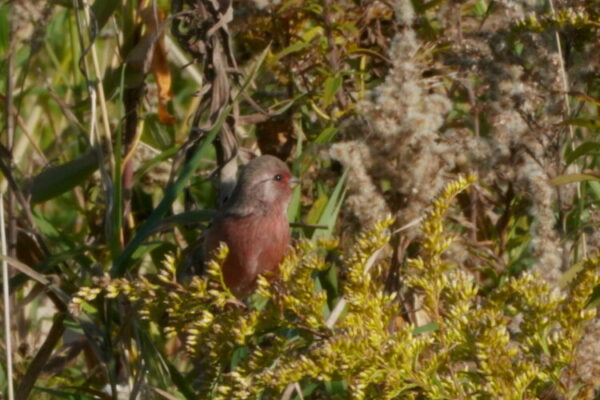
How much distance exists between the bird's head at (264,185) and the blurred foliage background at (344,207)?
2.2 inches

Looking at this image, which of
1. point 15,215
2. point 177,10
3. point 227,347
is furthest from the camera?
point 15,215

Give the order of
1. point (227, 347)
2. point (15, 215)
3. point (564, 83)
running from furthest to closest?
1. point (15, 215)
2. point (564, 83)
3. point (227, 347)

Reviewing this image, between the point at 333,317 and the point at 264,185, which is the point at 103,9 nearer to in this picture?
→ the point at 264,185

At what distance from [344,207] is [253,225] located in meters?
0.26

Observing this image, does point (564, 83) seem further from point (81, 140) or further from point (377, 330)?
point (81, 140)

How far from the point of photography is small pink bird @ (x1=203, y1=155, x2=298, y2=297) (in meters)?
3.33

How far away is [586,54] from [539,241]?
699mm

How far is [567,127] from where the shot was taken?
3373 millimetres

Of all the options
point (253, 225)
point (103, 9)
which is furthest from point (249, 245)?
point (103, 9)

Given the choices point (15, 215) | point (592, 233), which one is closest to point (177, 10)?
point (15, 215)

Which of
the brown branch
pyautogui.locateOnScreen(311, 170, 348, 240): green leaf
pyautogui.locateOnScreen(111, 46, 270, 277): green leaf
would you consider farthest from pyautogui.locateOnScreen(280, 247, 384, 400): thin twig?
the brown branch

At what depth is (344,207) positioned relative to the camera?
3398mm

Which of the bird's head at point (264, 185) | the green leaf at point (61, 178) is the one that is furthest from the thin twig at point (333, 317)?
the green leaf at point (61, 178)

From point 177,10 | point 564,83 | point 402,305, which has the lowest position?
point 402,305
